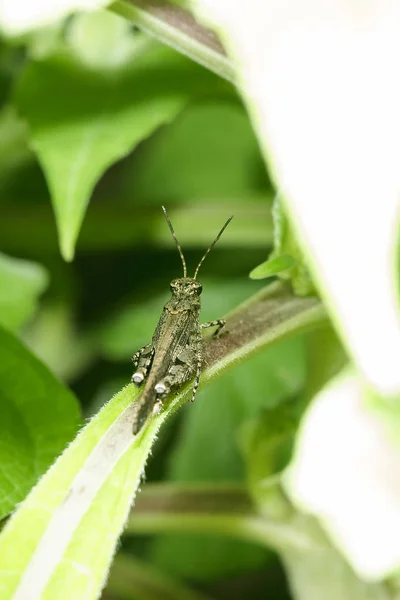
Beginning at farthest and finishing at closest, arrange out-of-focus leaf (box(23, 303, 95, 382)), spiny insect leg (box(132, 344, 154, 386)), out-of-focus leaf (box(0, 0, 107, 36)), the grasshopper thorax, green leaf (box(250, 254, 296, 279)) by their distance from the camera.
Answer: out-of-focus leaf (box(23, 303, 95, 382)) → the grasshopper thorax → spiny insect leg (box(132, 344, 154, 386)) → green leaf (box(250, 254, 296, 279)) → out-of-focus leaf (box(0, 0, 107, 36))

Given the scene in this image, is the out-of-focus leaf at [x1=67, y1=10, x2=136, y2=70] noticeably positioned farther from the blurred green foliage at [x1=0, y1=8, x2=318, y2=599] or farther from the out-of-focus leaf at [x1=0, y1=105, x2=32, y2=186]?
the out-of-focus leaf at [x1=0, y1=105, x2=32, y2=186]

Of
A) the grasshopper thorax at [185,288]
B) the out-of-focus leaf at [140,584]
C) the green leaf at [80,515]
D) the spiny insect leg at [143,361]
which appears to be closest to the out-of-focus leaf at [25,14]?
the green leaf at [80,515]

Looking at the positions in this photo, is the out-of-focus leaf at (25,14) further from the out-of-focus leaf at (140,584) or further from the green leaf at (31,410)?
the out-of-focus leaf at (140,584)

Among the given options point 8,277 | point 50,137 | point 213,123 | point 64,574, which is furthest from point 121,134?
point 213,123

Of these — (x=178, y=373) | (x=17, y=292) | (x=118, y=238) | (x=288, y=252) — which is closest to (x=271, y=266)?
(x=288, y=252)

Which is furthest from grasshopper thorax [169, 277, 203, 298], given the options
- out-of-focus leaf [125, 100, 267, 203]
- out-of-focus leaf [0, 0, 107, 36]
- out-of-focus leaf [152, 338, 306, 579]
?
out-of-focus leaf [0, 0, 107, 36]

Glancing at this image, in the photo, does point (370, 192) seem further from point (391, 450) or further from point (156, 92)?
point (156, 92)
